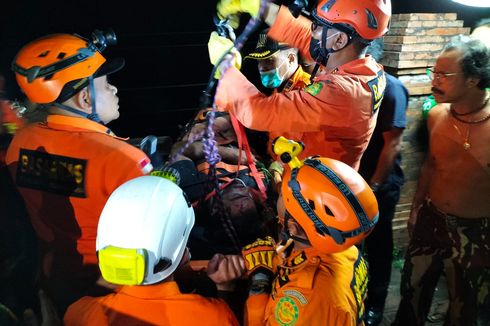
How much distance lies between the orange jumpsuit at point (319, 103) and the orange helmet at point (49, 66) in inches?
36.4

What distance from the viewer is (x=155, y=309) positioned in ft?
5.16

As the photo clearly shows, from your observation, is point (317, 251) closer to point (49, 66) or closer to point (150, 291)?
point (150, 291)

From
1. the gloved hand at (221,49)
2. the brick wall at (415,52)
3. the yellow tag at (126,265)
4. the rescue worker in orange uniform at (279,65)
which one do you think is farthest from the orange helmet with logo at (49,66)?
the brick wall at (415,52)

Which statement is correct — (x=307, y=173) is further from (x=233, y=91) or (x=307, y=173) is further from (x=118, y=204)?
(x=118, y=204)

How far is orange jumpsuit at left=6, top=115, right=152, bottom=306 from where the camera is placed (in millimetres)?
1993

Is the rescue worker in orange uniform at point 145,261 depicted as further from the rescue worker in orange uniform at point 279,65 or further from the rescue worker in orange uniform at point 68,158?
the rescue worker in orange uniform at point 279,65

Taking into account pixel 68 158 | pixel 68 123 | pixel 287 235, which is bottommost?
pixel 287 235

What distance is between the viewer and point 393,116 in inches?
123

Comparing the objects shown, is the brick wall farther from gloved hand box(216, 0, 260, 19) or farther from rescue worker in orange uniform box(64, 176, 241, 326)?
rescue worker in orange uniform box(64, 176, 241, 326)

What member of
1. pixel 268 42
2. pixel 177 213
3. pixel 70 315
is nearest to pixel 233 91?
pixel 177 213

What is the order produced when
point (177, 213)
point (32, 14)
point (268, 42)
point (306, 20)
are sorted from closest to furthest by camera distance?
1. point (177, 213)
2. point (306, 20)
3. point (268, 42)
4. point (32, 14)

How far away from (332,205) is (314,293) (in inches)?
17.8

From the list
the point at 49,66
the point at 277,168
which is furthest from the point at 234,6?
the point at 277,168

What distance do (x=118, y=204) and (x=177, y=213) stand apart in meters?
0.29
